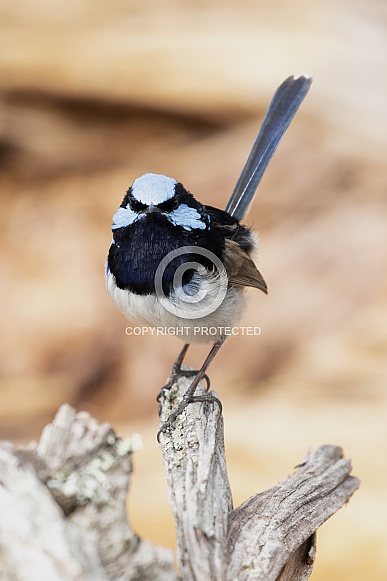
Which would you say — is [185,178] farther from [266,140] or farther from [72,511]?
[72,511]

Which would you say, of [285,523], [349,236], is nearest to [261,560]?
[285,523]

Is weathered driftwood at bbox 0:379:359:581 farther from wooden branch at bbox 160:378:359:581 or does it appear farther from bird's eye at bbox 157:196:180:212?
bird's eye at bbox 157:196:180:212

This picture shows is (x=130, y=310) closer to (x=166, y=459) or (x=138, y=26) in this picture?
(x=166, y=459)

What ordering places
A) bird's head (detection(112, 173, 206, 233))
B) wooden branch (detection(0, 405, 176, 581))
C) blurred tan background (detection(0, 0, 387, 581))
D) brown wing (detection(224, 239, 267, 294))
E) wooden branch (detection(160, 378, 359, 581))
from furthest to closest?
blurred tan background (detection(0, 0, 387, 581)), brown wing (detection(224, 239, 267, 294)), bird's head (detection(112, 173, 206, 233)), wooden branch (detection(160, 378, 359, 581)), wooden branch (detection(0, 405, 176, 581))

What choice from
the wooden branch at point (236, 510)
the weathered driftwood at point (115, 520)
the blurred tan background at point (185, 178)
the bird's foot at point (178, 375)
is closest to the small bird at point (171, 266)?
the bird's foot at point (178, 375)
